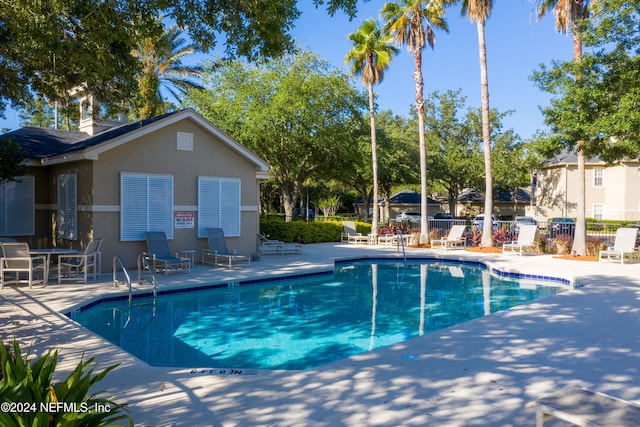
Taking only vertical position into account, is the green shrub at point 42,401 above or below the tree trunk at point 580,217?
below

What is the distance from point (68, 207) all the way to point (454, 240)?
15914 mm

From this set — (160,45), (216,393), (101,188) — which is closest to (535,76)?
(160,45)

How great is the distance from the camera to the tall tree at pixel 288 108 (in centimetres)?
2628

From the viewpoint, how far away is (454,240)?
71.9 ft

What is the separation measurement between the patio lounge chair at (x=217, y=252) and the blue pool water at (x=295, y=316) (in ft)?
7.14

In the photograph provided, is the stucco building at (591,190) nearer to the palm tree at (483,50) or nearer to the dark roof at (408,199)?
the palm tree at (483,50)

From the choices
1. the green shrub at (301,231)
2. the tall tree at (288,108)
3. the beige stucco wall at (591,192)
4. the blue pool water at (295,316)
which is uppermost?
the tall tree at (288,108)

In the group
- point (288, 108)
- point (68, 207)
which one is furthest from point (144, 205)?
point (288, 108)

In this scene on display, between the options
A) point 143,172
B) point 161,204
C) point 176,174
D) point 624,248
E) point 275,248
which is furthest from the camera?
point 275,248

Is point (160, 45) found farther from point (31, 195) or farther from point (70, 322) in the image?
point (31, 195)

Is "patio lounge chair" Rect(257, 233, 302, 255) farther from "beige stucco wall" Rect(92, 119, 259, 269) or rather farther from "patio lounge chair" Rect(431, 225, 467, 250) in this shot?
"patio lounge chair" Rect(431, 225, 467, 250)

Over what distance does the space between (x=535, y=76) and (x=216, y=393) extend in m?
16.1

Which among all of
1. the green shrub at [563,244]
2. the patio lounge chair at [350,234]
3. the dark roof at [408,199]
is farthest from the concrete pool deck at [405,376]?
the dark roof at [408,199]

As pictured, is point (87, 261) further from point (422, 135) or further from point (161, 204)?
point (422, 135)
